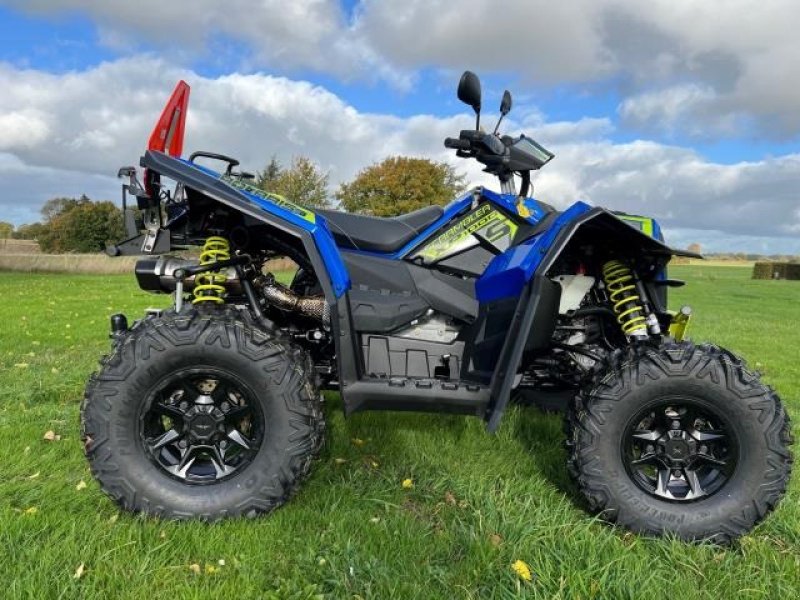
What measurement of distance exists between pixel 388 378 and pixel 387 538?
27.9 inches

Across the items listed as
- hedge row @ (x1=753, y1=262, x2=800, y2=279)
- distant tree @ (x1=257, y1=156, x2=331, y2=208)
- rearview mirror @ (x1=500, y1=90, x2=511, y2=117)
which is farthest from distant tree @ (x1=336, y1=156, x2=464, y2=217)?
rearview mirror @ (x1=500, y1=90, x2=511, y2=117)

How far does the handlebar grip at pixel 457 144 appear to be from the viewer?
11.3 feet

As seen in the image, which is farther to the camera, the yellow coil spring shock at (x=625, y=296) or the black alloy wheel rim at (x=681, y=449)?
the yellow coil spring shock at (x=625, y=296)

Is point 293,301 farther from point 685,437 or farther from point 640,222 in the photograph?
point 685,437

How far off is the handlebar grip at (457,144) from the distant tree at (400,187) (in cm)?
3377

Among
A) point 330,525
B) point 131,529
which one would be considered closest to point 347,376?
point 330,525

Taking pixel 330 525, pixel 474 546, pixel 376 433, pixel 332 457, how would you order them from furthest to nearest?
pixel 376 433 < pixel 332 457 < pixel 330 525 < pixel 474 546

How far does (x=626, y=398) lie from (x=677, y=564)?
682mm

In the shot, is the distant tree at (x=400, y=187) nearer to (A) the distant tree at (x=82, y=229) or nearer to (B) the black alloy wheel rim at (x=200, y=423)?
(A) the distant tree at (x=82, y=229)

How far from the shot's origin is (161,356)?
9.22 ft

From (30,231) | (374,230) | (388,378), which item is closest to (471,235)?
(374,230)

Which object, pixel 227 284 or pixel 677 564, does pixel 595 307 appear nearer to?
pixel 677 564

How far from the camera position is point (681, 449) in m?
2.85

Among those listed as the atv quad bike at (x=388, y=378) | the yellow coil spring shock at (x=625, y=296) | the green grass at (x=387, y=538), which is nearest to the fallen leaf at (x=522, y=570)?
the green grass at (x=387, y=538)
